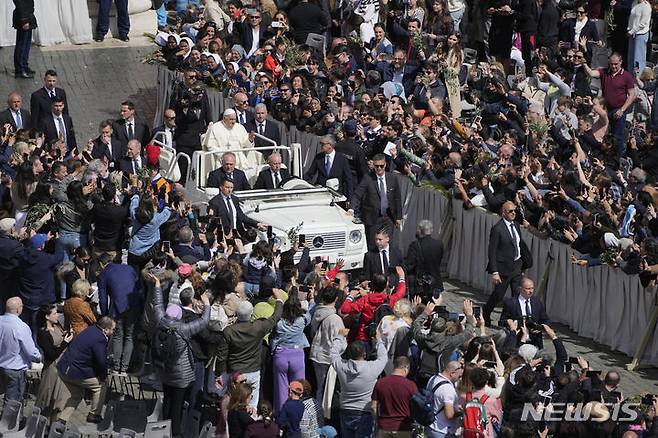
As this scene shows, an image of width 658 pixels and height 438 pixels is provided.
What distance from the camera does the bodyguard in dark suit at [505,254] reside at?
70.8 ft

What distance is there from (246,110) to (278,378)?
872cm

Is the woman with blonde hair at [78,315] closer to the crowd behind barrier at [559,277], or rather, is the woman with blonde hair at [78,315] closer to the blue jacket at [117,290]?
the blue jacket at [117,290]

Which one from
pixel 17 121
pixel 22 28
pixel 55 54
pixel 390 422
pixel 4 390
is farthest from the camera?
pixel 55 54

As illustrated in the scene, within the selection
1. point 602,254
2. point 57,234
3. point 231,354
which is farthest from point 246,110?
point 231,354

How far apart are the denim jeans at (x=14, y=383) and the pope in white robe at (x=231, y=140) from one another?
21.7ft

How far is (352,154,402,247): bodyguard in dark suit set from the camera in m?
23.4

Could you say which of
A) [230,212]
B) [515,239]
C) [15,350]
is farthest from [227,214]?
[15,350]

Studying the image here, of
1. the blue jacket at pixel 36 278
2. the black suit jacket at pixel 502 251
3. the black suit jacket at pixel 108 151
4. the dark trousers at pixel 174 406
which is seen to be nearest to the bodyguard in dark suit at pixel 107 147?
the black suit jacket at pixel 108 151

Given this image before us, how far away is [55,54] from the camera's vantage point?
31.9 metres

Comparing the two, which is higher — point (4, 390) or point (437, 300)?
point (437, 300)

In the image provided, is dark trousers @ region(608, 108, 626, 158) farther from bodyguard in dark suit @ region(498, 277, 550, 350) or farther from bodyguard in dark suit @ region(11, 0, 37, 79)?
bodyguard in dark suit @ region(11, 0, 37, 79)

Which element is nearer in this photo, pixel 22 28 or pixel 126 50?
pixel 22 28

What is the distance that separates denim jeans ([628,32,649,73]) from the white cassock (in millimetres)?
7669

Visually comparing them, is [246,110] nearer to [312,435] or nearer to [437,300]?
[437,300]
